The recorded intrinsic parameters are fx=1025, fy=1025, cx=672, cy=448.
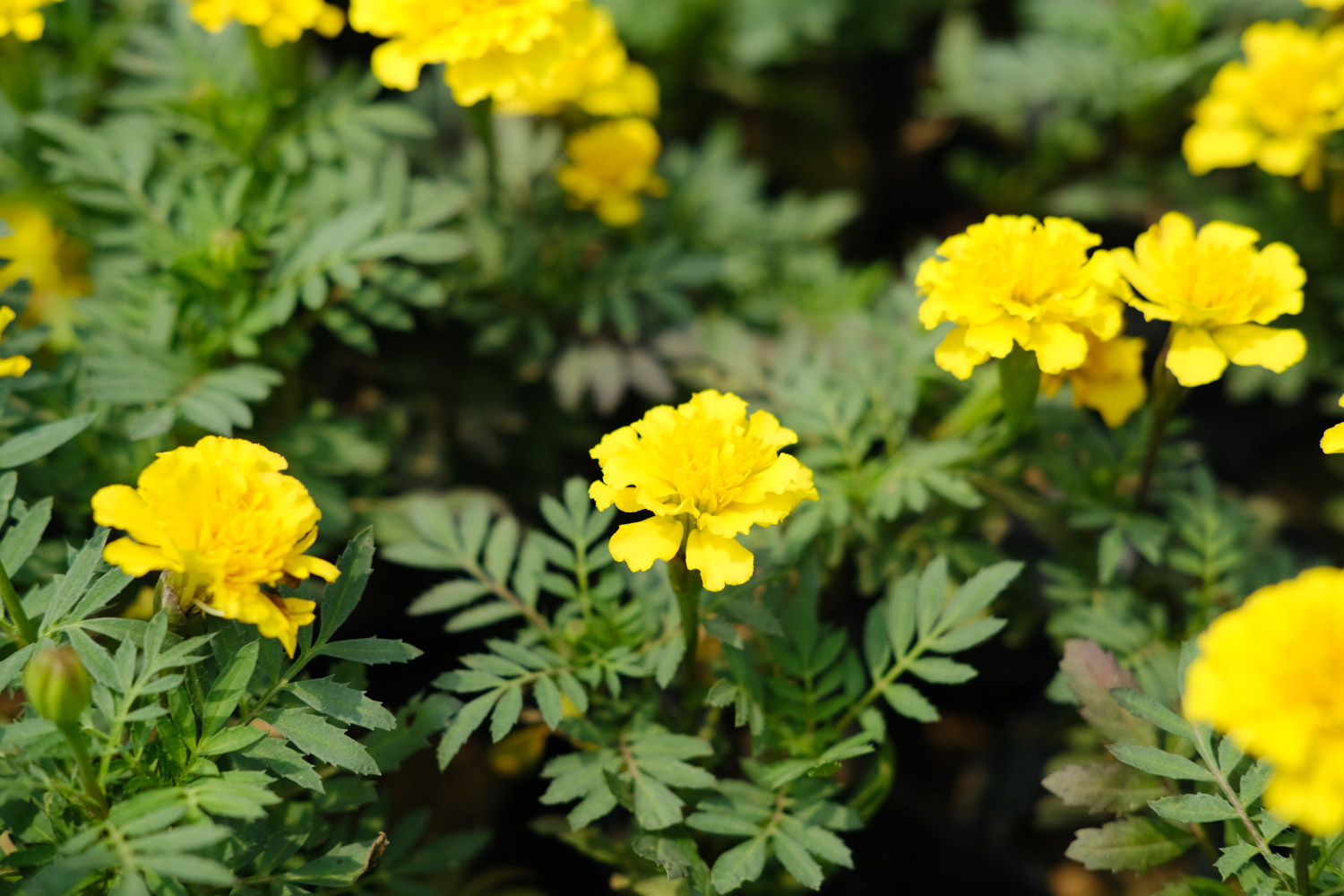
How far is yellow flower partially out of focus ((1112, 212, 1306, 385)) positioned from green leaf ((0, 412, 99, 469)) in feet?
4.16

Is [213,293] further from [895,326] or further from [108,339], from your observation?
[895,326]

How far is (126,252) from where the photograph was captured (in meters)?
1.71

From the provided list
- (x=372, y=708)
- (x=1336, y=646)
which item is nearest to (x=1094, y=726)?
(x=1336, y=646)

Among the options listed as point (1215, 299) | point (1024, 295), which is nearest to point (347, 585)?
point (1024, 295)

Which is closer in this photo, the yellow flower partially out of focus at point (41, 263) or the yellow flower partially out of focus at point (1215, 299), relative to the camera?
the yellow flower partially out of focus at point (1215, 299)

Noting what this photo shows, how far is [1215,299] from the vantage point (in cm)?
121

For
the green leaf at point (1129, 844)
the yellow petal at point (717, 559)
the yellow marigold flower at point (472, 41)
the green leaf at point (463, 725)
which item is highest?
the yellow marigold flower at point (472, 41)

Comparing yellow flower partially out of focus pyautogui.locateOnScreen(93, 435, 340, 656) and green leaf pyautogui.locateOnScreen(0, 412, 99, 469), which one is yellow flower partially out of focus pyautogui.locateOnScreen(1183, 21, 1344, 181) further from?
green leaf pyautogui.locateOnScreen(0, 412, 99, 469)

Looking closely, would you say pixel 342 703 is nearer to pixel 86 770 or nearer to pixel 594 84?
pixel 86 770

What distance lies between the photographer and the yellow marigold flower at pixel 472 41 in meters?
1.40

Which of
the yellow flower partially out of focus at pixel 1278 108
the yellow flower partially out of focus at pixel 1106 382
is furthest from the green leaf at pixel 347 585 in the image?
the yellow flower partially out of focus at pixel 1278 108

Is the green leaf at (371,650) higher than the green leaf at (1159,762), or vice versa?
the green leaf at (371,650)

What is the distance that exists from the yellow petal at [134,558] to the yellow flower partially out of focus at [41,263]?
2.77 feet

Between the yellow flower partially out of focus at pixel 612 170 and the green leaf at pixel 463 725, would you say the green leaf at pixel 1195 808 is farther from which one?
the yellow flower partially out of focus at pixel 612 170
